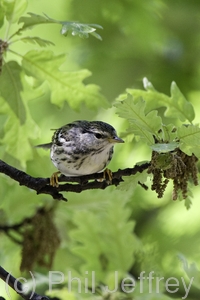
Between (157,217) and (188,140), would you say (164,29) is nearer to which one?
(157,217)

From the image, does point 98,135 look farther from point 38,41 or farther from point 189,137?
point 189,137

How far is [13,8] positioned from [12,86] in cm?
21

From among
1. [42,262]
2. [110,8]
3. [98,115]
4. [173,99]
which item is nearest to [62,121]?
[98,115]

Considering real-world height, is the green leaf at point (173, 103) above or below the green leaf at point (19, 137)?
above

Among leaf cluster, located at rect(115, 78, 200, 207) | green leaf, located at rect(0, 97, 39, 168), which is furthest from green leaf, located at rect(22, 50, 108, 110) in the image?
leaf cluster, located at rect(115, 78, 200, 207)

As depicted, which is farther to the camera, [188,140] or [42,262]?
[42,262]

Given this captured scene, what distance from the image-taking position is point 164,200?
6.86 feet

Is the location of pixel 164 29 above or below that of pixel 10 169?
above

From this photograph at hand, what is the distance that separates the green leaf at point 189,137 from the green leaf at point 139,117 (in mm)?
50

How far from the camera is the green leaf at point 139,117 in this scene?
1048mm

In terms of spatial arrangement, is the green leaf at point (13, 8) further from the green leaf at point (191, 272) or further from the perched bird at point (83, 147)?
the green leaf at point (191, 272)

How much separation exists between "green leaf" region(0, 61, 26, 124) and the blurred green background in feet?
0.50

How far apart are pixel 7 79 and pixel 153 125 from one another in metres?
0.55

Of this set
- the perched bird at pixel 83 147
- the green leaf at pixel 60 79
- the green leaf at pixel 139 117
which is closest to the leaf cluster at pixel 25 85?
the green leaf at pixel 60 79
